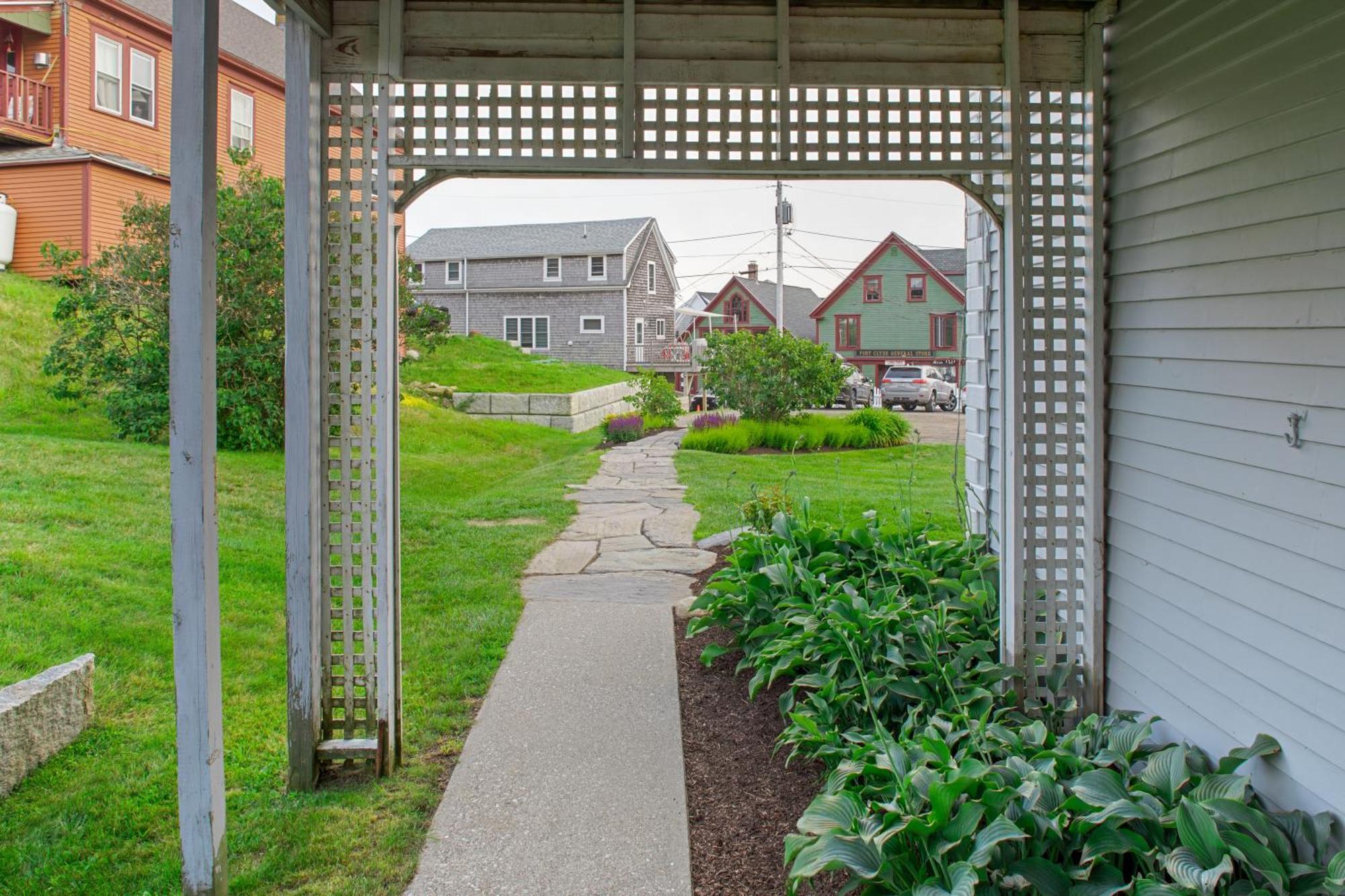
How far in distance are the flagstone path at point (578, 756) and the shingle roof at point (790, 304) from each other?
33.8m

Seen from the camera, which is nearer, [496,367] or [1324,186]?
[1324,186]

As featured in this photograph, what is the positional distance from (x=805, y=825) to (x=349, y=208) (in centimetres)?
239

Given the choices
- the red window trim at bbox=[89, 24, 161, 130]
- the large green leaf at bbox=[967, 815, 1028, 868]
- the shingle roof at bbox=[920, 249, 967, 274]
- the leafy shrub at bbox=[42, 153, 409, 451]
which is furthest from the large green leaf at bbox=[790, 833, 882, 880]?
the shingle roof at bbox=[920, 249, 967, 274]

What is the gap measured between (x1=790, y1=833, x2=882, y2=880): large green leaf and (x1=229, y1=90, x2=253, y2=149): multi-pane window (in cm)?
1736

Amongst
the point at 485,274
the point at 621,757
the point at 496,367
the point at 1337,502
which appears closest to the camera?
the point at 1337,502

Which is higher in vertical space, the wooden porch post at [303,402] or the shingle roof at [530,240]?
the shingle roof at [530,240]

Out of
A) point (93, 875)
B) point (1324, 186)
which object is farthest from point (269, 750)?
point (1324, 186)

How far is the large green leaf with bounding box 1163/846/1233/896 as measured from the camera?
7.16 ft

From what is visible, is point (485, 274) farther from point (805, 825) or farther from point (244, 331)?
point (805, 825)

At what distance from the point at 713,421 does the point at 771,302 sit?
2636 cm

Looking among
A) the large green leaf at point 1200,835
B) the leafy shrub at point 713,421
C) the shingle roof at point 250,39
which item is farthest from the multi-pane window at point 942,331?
A: the large green leaf at point 1200,835

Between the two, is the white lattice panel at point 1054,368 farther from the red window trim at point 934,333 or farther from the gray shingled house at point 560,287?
the red window trim at point 934,333

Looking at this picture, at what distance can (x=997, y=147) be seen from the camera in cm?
353

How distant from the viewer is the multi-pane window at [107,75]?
49.1 feet
